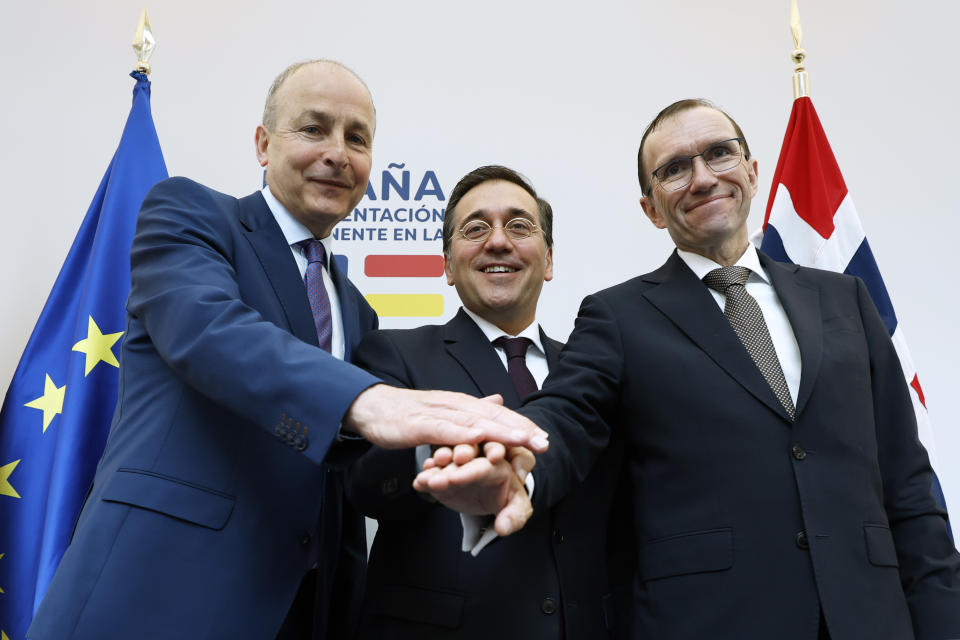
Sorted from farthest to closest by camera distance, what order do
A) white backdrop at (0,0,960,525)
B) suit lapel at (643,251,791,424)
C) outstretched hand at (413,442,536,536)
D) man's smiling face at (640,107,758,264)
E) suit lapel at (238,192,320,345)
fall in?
white backdrop at (0,0,960,525), man's smiling face at (640,107,758,264), suit lapel at (238,192,320,345), suit lapel at (643,251,791,424), outstretched hand at (413,442,536,536)

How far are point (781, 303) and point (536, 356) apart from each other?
1.91 ft

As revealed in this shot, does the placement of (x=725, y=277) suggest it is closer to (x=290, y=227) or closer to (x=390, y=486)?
(x=390, y=486)

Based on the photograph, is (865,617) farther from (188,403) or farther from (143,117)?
(143,117)

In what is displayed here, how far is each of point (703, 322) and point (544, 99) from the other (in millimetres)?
1740

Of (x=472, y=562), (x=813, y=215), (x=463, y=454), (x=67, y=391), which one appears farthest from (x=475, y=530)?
(x=813, y=215)

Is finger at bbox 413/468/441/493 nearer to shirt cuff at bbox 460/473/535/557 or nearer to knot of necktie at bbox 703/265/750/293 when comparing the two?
shirt cuff at bbox 460/473/535/557

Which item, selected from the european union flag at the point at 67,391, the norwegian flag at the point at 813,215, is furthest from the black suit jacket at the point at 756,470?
the european union flag at the point at 67,391

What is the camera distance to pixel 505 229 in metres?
1.96

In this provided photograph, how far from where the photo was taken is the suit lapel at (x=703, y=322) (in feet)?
4.68

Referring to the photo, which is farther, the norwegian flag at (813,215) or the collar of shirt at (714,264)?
the norwegian flag at (813,215)

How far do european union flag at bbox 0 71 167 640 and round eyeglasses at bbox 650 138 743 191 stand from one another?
1.74 meters

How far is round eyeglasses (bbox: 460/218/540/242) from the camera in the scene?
1964 mm

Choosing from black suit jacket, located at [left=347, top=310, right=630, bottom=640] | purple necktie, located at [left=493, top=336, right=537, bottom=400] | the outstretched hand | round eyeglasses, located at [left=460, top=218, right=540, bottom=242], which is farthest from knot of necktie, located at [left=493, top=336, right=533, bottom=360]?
the outstretched hand

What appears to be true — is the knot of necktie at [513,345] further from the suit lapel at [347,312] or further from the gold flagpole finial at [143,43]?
the gold flagpole finial at [143,43]
